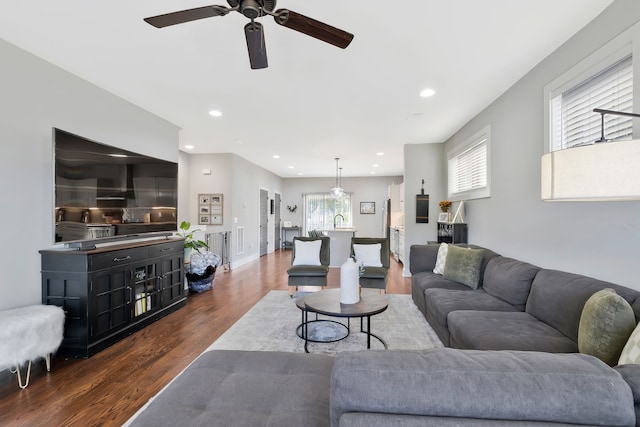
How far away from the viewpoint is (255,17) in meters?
1.62

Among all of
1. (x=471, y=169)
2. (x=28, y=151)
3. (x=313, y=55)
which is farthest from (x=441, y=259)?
(x=28, y=151)

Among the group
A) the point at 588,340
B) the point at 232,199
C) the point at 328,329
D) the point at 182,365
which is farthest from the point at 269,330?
the point at 232,199

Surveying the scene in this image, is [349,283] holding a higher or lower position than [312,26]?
lower

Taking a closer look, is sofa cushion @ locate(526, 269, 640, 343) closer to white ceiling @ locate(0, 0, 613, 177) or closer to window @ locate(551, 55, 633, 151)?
window @ locate(551, 55, 633, 151)

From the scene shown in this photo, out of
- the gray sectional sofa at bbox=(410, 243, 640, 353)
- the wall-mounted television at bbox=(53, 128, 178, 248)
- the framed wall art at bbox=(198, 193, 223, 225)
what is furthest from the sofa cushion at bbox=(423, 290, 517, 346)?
the framed wall art at bbox=(198, 193, 223, 225)

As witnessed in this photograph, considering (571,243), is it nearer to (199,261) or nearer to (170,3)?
(170,3)

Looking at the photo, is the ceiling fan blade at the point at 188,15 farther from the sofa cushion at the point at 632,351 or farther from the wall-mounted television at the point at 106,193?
the sofa cushion at the point at 632,351

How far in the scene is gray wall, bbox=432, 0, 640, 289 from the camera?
6.07ft

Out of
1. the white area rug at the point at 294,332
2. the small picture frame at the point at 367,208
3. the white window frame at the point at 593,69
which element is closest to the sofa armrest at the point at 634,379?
the white window frame at the point at 593,69

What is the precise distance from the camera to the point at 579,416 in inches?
28.8

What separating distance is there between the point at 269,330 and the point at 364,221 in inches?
303

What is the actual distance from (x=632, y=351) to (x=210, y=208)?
6406mm

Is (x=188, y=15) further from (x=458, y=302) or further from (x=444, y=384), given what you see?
(x=458, y=302)

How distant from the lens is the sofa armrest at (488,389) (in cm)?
74
